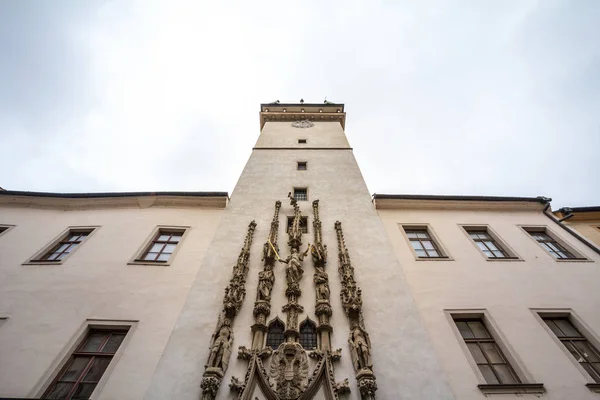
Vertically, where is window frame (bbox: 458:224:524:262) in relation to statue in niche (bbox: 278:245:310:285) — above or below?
above

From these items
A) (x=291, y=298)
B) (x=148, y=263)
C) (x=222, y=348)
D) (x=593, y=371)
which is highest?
(x=148, y=263)

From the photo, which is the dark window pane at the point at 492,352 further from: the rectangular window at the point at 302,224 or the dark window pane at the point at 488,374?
the rectangular window at the point at 302,224

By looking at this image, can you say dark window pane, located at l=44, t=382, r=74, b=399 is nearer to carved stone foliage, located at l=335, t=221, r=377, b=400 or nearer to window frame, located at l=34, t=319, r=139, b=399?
window frame, located at l=34, t=319, r=139, b=399

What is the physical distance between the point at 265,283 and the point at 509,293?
7.39 metres

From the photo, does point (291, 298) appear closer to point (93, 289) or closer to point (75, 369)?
point (75, 369)

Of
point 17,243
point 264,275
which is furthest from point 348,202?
point 17,243

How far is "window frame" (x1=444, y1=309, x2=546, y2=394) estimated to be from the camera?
6.51 meters

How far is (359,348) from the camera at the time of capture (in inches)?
270

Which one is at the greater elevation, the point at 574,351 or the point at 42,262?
the point at 42,262

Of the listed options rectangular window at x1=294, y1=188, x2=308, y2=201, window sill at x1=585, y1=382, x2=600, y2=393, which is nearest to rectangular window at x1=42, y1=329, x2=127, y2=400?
rectangular window at x1=294, y1=188, x2=308, y2=201

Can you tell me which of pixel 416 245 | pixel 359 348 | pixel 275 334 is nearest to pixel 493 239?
pixel 416 245

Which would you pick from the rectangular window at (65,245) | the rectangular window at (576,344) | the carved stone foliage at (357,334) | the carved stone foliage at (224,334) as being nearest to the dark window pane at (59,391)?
the carved stone foliage at (224,334)

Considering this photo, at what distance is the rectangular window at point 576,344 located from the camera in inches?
283

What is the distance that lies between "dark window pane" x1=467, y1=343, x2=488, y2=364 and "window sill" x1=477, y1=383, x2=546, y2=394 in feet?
2.45
